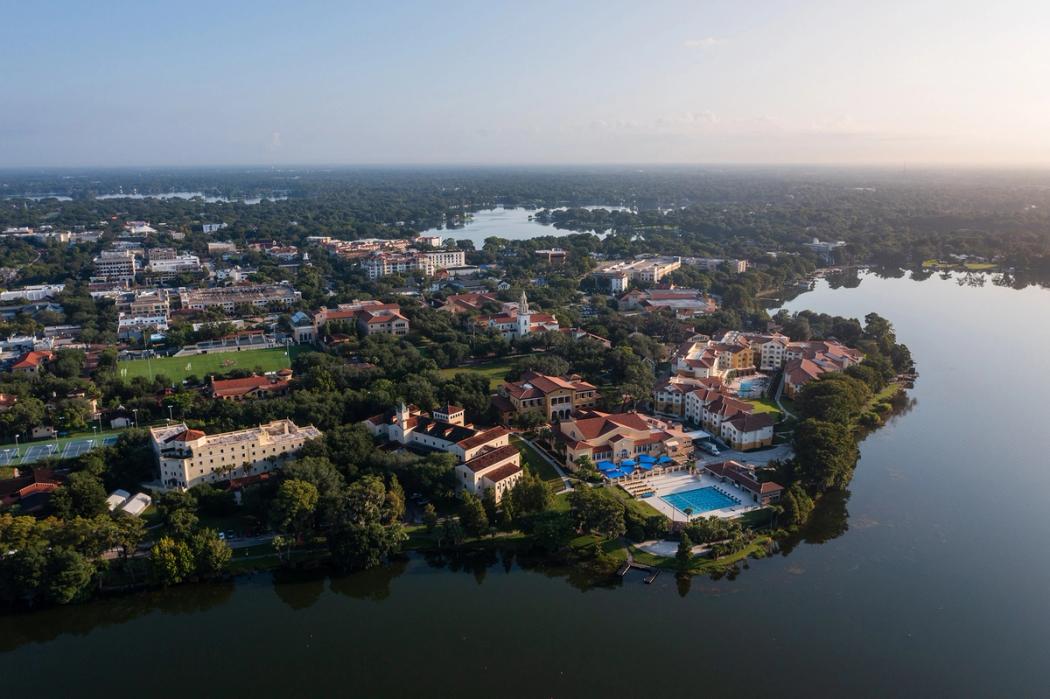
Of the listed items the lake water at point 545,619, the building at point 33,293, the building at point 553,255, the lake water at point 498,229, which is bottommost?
the lake water at point 545,619

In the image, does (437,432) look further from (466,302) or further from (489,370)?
(466,302)

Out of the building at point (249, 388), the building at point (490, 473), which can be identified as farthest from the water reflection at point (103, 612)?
the building at point (249, 388)

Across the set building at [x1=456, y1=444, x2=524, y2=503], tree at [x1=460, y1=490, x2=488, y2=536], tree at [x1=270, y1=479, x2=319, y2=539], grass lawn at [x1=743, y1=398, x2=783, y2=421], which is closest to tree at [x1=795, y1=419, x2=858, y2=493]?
grass lawn at [x1=743, y1=398, x2=783, y2=421]

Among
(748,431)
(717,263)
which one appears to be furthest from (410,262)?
(748,431)

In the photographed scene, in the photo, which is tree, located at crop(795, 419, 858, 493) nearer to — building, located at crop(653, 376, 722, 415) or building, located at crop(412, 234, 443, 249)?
building, located at crop(653, 376, 722, 415)

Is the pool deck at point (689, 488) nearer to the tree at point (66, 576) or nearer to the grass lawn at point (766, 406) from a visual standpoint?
the grass lawn at point (766, 406)

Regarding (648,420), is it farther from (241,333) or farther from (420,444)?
(241,333)
